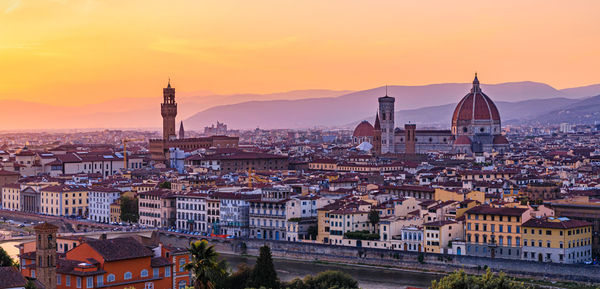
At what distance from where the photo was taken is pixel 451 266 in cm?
4397

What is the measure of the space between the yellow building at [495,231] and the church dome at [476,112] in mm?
76726

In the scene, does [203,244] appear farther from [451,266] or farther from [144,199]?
[144,199]

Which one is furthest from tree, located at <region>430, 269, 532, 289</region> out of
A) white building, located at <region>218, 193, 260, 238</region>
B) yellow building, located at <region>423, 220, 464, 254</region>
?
white building, located at <region>218, 193, 260, 238</region>

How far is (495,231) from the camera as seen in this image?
1747 inches

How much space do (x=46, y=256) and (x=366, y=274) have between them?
1841cm

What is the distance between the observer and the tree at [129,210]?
6272 cm

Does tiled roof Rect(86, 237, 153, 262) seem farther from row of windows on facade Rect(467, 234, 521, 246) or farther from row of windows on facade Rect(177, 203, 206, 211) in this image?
row of windows on facade Rect(177, 203, 206, 211)

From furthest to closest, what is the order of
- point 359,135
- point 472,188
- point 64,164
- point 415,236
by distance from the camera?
point 359,135
point 64,164
point 472,188
point 415,236

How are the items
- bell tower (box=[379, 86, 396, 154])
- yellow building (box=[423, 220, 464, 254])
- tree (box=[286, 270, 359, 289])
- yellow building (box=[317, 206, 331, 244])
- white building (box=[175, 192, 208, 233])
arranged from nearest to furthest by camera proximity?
tree (box=[286, 270, 359, 289]), yellow building (box=[423, 220, 464, 254]), yellow building (box=[317, 206, 331, 244]), white building (box=[175, 192, 208, 233]), bell tower (box=[379, 86, 396, 154])

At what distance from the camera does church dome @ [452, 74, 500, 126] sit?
12088cm

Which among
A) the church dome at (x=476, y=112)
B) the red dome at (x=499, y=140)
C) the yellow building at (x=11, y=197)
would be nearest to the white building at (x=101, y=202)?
the yellow building at (x=11, y=197)

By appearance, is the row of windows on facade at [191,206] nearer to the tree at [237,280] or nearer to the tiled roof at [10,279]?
the tree at [237,280]

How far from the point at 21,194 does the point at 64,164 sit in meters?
21.6

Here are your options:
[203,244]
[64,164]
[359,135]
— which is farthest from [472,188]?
[359,135]
